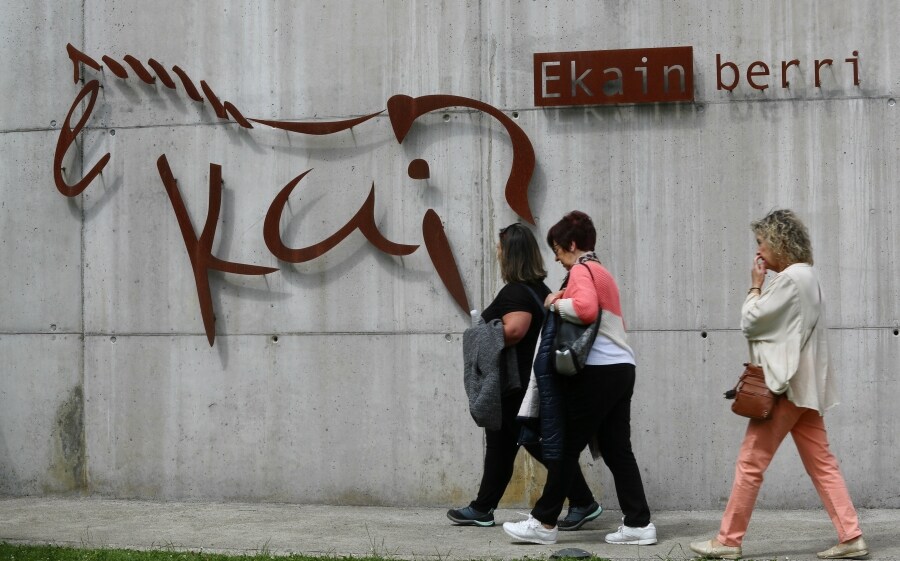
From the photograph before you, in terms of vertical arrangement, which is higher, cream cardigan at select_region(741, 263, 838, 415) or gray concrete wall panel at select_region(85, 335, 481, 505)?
cream cardigan at select_region(741, 263, 838, 415)

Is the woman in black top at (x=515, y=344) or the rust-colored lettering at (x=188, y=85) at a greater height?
the rust-colored lettering at (x=188, y=85)

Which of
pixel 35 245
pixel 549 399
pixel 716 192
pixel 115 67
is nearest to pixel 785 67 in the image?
pixel 716 192

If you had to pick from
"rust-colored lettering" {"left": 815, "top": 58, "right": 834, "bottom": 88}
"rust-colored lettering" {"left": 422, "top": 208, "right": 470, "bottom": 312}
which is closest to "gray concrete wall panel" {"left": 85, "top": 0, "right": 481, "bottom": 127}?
"rust-colored lettering" {"left": 422, "top": 208, "right": 470, "bottom": 312}

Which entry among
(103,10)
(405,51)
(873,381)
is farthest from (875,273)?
(103,10)

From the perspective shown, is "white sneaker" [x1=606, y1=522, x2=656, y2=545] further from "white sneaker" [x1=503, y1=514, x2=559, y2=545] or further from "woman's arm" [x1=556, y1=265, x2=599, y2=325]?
"woman's arm" [x1=556, y1=265, x2=599, y2=325]

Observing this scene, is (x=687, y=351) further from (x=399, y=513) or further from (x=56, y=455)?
(x=56, y=455)

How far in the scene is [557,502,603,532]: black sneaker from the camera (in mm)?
6980

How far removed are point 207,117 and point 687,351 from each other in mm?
3560

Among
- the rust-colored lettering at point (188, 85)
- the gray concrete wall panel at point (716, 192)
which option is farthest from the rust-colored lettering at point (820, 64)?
the rust-colored lettering at point (188, 85)

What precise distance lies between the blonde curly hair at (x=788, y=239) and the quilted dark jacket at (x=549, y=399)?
1168 millimetres

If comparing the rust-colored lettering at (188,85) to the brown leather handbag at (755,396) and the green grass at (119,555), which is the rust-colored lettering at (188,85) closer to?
the green grass at (119,555)

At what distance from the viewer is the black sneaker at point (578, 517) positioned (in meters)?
6.98

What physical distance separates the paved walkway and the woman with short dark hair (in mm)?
130

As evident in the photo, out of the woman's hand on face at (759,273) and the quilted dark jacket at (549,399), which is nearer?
the woman's hand on face at (759,273)
